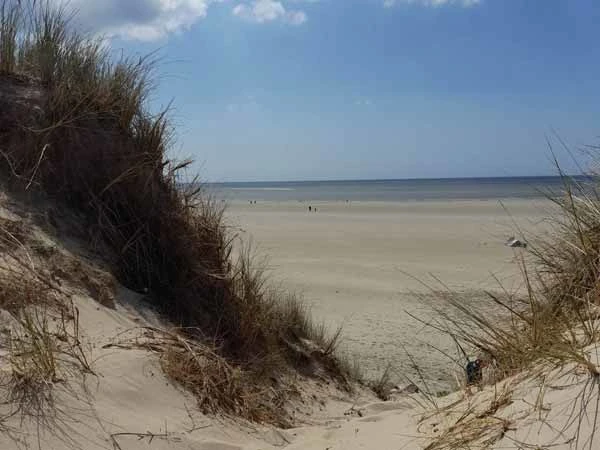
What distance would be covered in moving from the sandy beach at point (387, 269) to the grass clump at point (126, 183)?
1068mm

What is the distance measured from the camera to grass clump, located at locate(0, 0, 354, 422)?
4777 mm

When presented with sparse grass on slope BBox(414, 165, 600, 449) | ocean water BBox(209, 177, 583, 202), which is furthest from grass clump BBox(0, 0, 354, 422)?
sparse grass on slope BBox(414, 165, 600, 449)

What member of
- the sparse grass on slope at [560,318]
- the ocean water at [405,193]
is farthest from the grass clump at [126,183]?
Answer: the sparse grass on slope at [560,318]

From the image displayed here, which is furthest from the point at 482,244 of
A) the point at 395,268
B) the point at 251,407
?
the point at 251,407

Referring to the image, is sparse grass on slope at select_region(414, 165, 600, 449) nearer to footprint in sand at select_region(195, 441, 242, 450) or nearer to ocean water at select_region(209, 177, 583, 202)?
ocean water at select_region(209, 177, 583, 202)

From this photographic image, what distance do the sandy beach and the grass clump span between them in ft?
3.51

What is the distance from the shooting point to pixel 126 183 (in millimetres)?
5031

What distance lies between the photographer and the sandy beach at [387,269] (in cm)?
747

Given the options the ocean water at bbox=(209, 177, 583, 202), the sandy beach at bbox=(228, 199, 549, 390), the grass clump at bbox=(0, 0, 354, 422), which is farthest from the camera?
the ocean water at bbox=(209, 177, 583, 202)

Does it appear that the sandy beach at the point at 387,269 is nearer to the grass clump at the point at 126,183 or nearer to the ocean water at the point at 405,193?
the grass clump at the point at 126,183

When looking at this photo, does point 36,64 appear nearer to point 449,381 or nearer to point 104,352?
point 104,352

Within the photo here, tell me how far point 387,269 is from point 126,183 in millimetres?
9720

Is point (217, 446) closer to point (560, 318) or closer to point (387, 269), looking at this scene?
point (560, 318)

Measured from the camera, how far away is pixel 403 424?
322cm
